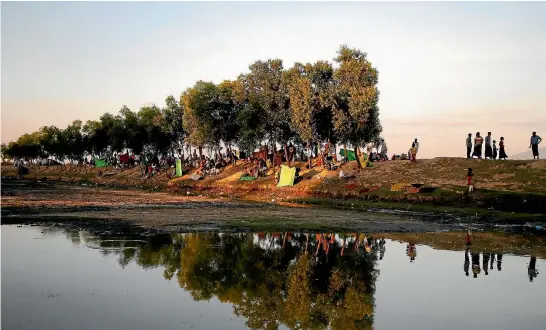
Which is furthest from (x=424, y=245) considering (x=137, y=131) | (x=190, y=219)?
(x=137, y=131)

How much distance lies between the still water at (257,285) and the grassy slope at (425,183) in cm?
2155

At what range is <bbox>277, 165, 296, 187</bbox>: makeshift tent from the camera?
228 feet

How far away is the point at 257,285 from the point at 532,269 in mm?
12139

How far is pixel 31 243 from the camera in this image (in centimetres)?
2478

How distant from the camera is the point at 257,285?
17.9 m

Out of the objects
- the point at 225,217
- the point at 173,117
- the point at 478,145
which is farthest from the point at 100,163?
the point at 225,217

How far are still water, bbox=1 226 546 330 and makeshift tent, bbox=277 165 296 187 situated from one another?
4207 centimetres

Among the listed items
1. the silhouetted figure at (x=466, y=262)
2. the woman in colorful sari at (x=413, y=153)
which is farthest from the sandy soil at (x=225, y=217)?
the woman in colorful sari at (x=413, y=153)

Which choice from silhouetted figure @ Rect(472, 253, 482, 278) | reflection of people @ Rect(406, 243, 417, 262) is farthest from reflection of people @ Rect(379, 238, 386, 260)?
silhouetted figure @ Rect(472, 253, 482, 278)

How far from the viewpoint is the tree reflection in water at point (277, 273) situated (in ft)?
48.4

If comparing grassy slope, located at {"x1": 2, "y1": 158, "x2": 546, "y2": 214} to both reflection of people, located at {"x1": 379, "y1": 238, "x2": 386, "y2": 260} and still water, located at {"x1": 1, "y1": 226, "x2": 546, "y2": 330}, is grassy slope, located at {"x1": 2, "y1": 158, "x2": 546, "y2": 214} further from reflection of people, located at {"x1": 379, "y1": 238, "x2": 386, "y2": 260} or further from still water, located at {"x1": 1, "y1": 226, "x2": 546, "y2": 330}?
still water, located at {"x1": 1, "y1": 226, "x2": 546, "y2": 330}

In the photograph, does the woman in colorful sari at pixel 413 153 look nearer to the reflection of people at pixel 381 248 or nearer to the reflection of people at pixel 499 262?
the reflection of people at pixel 381 248

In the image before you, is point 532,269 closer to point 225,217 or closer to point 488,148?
point 225,217

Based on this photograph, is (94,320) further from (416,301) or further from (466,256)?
(466,256)
